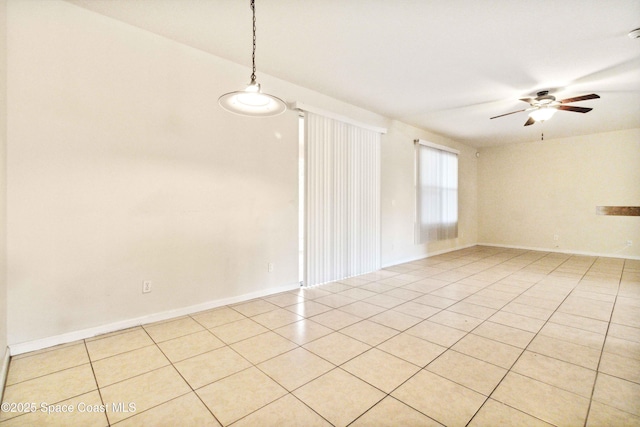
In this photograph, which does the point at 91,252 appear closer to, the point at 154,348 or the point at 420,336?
the point at 154,348

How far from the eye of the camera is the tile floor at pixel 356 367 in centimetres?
164

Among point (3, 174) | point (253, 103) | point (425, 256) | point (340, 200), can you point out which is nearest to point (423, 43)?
point (253, 103)

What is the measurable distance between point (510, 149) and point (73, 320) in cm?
970

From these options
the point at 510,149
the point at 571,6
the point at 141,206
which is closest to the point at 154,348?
the point at 141,206

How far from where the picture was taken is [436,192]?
6887 mm

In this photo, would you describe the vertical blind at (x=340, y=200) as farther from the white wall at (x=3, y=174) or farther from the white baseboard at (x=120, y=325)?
the white wall at (x=3, y=174)

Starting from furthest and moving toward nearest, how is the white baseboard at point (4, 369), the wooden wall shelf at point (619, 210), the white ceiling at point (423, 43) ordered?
the wooden wall shelf at point (619, 210), the white ceiling at point (423, 43), the white baseboard at point (4, 369)

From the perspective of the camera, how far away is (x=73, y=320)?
2.50 metres

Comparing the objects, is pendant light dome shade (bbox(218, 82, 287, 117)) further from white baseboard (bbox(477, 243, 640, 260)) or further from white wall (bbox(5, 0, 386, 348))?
white baseboard (bbox(477, 243, 640, 260))

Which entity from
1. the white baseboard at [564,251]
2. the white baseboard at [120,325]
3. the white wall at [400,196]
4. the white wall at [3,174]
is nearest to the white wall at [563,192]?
the white baseboard at [564,251]

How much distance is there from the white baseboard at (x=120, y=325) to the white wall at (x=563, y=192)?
7476 millimetres

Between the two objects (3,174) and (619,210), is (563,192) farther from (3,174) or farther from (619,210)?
(3,174)

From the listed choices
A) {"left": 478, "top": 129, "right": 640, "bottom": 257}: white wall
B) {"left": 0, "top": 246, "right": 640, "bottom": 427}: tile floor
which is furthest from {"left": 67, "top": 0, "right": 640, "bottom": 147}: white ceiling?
{"left": 0, "top": 246, "right": 640, "bottom": 427}: tile floor

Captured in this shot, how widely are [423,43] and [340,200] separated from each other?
2406 mm
